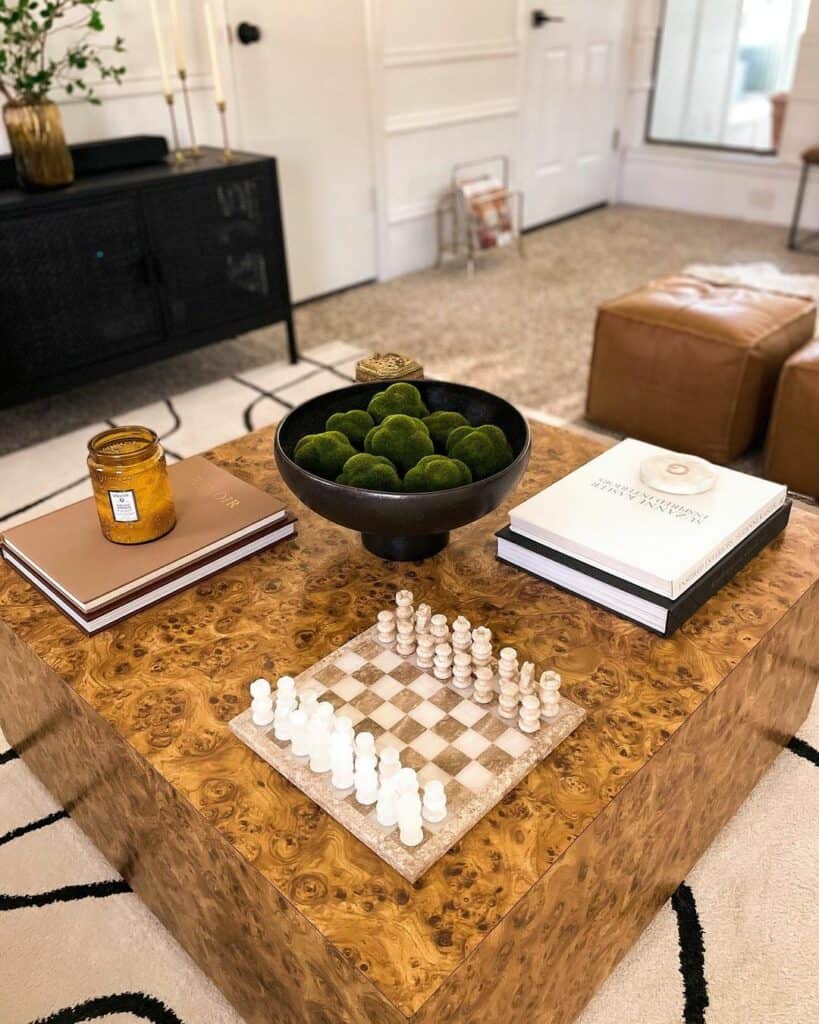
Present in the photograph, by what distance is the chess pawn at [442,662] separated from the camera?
958mm

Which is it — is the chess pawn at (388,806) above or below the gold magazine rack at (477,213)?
above

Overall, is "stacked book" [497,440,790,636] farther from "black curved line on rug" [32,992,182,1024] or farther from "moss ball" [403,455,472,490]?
"black curved line on rug" [32,992,182,1024]

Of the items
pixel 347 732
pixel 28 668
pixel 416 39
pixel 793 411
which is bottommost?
pixel 793 411

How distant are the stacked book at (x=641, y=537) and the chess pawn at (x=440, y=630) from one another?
0.19 meters

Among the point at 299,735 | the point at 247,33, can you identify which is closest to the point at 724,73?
the point at 247,33

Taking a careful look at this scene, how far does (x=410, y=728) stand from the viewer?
89 centimetres

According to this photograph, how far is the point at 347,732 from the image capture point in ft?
2.69

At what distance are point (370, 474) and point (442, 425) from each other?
0.56 ft

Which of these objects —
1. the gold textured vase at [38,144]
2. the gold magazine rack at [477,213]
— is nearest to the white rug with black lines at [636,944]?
the gold textured vase at [38,144]

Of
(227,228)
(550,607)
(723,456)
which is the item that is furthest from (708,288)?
(550,607)

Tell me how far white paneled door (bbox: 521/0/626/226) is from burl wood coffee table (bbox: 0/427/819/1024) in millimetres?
3365

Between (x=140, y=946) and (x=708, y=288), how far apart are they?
207cm

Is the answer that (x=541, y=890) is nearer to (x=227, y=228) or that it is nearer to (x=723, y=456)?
(x=723, y=456)

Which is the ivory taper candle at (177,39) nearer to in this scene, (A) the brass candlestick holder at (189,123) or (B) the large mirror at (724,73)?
(A) the brass candlestick holder at (189,123)
